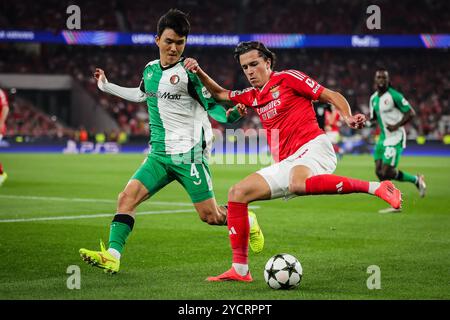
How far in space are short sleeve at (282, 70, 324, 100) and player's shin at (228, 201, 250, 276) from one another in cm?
121

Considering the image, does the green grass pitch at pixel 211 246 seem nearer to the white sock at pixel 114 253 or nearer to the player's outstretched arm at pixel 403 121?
the white sock at pixel 114 253

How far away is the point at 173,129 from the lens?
791 cm

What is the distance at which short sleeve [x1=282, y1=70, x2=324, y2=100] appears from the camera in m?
7.21

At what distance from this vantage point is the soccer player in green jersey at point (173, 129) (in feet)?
25.2

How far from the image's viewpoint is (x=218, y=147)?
41.1 m

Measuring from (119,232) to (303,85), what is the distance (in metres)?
2.32

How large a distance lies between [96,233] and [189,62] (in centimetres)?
418

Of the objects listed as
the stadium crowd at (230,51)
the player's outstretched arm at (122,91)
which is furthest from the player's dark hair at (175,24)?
the stadium crowd at (230,51)

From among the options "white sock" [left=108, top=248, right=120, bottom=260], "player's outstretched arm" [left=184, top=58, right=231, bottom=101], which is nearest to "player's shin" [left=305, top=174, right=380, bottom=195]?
"player's outstretched arm" [left=184, top=58, right=231, bottom=101]

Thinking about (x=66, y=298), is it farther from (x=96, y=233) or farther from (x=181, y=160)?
(x=96, y=233)

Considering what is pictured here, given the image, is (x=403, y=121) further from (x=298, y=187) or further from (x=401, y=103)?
(x=298, y=187)

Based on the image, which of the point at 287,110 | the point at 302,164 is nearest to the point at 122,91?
the point at 287,110

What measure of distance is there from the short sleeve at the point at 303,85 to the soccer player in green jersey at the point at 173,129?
704mm

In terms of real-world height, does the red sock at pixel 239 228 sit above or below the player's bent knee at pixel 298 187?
below
